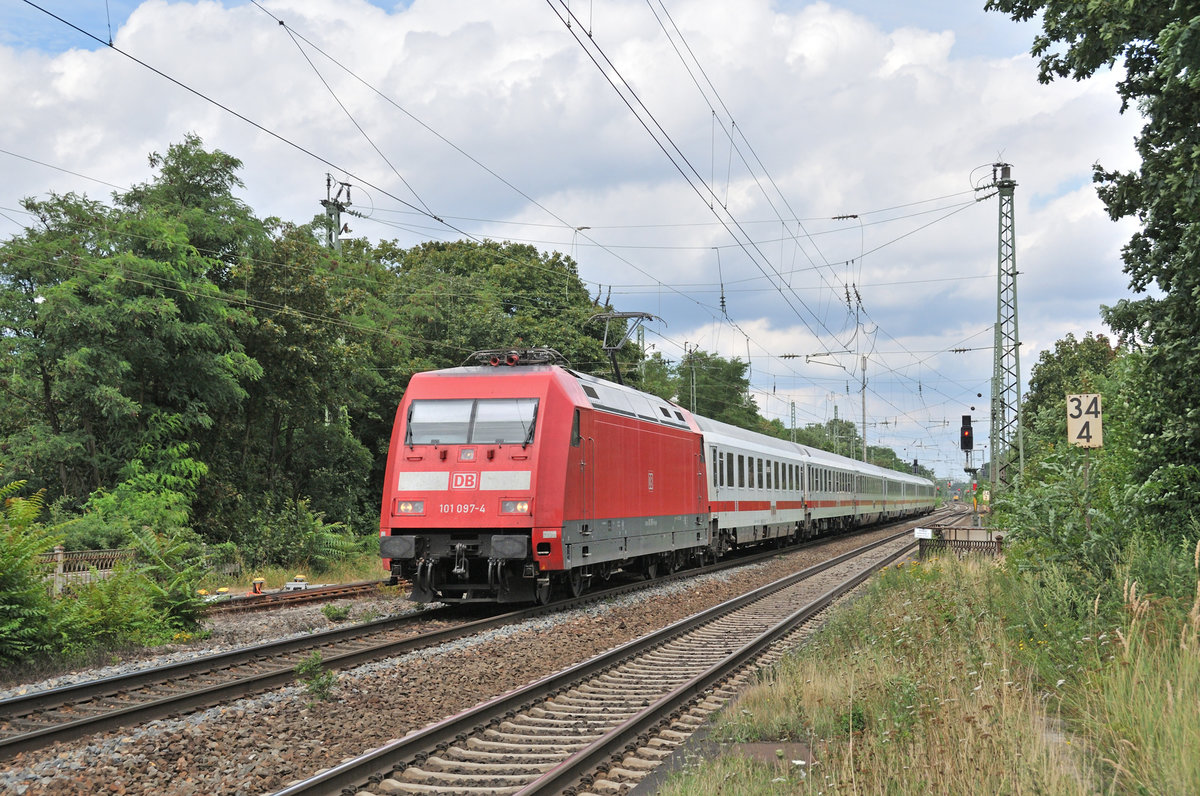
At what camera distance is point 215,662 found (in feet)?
32.6

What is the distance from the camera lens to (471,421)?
14414 mm

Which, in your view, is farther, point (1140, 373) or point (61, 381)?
point (61, 381)

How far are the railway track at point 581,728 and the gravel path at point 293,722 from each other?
459 mm

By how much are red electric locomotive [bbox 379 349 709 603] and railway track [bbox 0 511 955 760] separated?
117 centimetres

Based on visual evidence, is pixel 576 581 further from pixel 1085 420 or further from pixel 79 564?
pixel 1085 420

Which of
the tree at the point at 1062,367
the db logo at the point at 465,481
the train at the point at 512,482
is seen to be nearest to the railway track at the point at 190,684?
the train at the point at 512,482

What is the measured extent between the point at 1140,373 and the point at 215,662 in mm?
10533

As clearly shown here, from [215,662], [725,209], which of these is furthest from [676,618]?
[725,209]

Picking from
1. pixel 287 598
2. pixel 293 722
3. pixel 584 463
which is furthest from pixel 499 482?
pixel 293 722

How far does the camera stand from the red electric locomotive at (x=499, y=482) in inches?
543

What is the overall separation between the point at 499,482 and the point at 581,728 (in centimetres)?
648

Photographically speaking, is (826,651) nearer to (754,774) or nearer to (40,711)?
(754,774)

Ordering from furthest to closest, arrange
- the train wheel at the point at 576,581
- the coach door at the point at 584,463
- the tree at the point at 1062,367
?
the tree at the point at 1062,367
the train wheel at the point at 576,581
the coach door at the point at 584,463

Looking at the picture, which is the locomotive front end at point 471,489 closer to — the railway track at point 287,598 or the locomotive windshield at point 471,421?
the locomotive windshield at point 471,421
